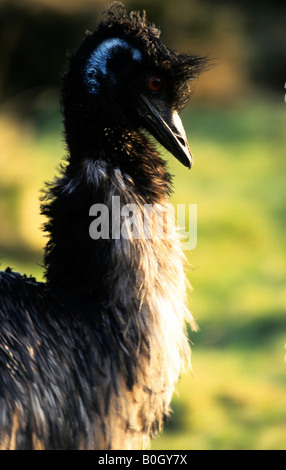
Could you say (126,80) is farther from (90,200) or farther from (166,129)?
(90,200)

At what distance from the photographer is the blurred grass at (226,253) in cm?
424

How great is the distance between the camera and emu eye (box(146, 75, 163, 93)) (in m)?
2.50

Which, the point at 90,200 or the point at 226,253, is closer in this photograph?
the point at 90,200

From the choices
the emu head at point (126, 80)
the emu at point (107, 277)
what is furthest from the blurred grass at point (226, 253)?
the emu head at point (126, 80)

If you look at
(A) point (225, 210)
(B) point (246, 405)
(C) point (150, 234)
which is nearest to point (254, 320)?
(B) point (246, 405)

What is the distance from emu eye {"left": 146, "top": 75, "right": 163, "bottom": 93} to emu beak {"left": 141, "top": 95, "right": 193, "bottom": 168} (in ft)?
0.12

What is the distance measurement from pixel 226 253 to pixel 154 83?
377 centimetres

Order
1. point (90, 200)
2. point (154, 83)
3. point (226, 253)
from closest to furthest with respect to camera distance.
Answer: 1. point (90, 200)
2. point (154, 83)
3. point (226, 253)

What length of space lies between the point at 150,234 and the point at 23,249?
11.7ft

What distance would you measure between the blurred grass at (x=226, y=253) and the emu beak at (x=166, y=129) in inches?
19.1

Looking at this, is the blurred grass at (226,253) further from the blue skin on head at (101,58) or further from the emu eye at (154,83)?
the blue skin on head at (101,58)

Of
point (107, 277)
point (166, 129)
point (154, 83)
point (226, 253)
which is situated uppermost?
point (226, 253)

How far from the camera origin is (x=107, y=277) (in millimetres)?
2398

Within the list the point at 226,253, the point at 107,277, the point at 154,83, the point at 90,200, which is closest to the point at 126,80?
the point at 154,83
